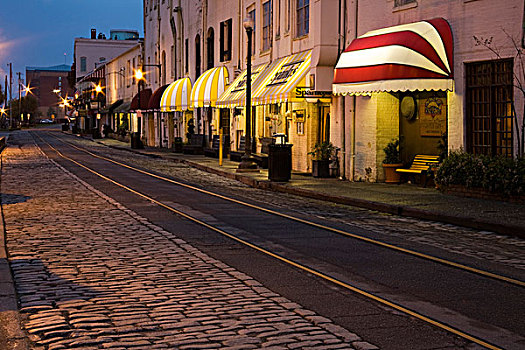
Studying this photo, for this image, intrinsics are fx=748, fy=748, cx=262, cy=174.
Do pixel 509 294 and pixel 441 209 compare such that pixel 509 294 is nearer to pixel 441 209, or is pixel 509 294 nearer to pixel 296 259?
pixel 296 259

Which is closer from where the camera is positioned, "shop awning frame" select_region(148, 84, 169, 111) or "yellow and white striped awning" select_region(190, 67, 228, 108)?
"yellow and white striped awning" select_region(190, 67, 228, 108)

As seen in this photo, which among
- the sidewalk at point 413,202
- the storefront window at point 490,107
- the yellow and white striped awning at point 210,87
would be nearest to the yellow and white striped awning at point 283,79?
the sidewalk at point 413,202

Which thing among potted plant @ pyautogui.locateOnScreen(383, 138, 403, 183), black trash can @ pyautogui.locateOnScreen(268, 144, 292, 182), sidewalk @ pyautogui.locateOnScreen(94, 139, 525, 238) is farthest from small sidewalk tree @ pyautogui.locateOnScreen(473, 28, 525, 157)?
black trash can @ pyautogui.locateOnScreen(268, 144, 292, 182)

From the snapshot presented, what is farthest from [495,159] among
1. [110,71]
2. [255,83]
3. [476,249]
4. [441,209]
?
[110,71]

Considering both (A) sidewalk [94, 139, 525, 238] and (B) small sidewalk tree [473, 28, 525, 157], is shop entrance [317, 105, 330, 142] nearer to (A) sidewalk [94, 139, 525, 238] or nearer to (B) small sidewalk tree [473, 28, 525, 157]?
(A) sidewalk [94, 139, 525, 238]

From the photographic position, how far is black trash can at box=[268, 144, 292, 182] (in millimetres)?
22219

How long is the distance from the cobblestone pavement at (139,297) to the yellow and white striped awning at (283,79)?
42.4 feet

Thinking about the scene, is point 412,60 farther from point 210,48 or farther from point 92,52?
point 92,52

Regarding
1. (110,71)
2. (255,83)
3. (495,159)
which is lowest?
(495,159)

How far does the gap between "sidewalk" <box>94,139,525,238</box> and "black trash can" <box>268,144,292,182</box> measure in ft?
1.01

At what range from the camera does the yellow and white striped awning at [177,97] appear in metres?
43.8

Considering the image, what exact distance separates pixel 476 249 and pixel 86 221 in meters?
6.69

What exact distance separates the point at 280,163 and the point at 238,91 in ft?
37.2

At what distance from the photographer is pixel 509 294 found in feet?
25.1
